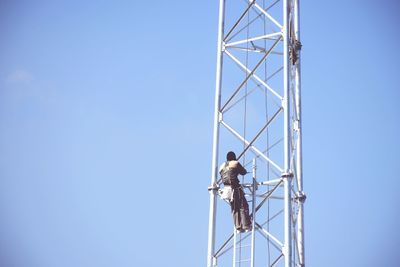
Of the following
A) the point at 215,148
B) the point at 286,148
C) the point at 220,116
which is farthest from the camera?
the point at 220,116

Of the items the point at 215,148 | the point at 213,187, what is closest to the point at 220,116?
the point at 215,148

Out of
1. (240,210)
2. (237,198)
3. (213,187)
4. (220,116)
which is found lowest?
(240,210)

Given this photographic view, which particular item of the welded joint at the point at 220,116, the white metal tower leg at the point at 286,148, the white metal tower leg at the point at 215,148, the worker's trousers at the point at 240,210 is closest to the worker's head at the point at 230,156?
the white metal tower leg at the point at 215,148

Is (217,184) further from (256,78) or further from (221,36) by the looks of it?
(221,36)

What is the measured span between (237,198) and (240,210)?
0.30m

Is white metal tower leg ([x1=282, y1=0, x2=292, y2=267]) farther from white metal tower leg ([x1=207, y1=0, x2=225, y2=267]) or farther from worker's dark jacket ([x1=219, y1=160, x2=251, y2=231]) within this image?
white metal tower leg ([x1=207, y1=0, x2=225, y2=267])

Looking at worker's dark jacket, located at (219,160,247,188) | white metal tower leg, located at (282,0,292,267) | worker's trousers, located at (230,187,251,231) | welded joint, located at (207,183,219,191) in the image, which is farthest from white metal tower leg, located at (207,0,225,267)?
white metal tower leg, located at (282,0,292,267)

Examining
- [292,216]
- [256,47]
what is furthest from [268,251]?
[256,47]

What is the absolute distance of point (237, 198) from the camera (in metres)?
17.5

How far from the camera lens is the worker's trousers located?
56.9 ft

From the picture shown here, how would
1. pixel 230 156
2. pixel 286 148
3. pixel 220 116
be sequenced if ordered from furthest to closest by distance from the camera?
1. pixel 220 116
2. pixel 230 156
3. pixel 286 148

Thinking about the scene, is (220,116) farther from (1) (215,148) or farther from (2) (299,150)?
(2) (299,150)

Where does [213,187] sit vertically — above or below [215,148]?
below

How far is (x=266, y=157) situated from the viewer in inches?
698
